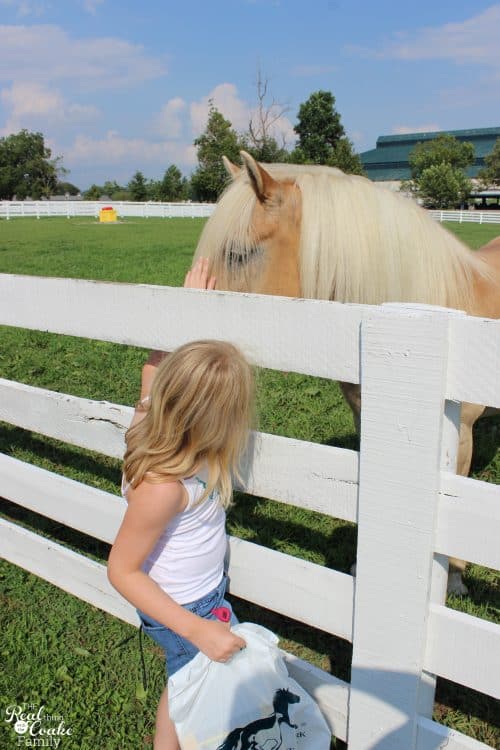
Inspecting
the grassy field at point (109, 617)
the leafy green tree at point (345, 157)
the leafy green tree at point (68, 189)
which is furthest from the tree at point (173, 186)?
the grassy field at point (109, 617)

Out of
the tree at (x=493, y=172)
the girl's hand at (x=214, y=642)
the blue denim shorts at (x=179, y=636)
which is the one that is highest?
the tree at (x=493, y=172)

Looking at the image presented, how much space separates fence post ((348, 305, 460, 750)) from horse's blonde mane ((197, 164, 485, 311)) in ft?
3.17

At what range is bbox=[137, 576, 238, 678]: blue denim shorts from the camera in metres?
1.78

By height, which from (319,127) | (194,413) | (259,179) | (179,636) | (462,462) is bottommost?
(179,636)

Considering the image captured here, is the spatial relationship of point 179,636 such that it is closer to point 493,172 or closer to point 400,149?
point 493,172

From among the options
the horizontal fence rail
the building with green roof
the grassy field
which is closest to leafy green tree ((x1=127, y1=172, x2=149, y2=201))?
the horizontal fence rail

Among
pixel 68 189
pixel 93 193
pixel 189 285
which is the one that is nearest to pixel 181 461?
pixel 189 285

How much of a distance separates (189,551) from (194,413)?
1.52 ft

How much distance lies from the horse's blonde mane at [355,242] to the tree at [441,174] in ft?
154

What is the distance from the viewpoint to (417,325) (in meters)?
1.39

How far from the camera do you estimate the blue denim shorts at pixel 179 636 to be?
178cm

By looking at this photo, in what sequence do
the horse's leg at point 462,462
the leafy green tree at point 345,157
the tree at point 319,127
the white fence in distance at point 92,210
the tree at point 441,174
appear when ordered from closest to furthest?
1. the horse's leg at point 462,462
2. the white fence in distance at point 92,210
3. the tree at point 441,174
4. the leafy green tree at point 345,157
5. the tree at point 319,127

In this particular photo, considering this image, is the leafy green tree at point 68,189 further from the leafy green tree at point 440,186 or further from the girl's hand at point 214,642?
the girl's hand at point 214,642

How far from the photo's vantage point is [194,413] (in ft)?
5.27
